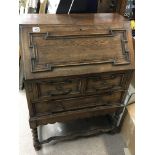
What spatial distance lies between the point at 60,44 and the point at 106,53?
0.32 metres

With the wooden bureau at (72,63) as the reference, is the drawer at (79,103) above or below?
below

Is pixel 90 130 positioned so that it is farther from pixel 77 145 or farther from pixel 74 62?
pixel 74 62

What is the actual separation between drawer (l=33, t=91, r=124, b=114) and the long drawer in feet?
0.17

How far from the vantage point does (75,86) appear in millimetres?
1284

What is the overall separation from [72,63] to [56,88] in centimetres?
20

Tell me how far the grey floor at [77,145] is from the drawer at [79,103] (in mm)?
423

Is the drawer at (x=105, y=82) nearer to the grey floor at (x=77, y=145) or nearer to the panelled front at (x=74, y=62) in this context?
the panelled front at (x=74, y=62)

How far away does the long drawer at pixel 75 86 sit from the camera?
47.4 inches

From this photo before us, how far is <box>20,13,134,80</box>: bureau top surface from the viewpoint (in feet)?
3.78

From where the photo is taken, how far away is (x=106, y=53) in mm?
1285

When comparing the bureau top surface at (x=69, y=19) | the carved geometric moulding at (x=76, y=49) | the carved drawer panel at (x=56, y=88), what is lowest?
the carved drawer panel at (x=56, y=88)

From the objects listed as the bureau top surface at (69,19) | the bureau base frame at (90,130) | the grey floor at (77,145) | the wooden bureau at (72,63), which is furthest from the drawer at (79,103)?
the bureau top surface at (69,19)

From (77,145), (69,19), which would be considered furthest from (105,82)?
(77,145)

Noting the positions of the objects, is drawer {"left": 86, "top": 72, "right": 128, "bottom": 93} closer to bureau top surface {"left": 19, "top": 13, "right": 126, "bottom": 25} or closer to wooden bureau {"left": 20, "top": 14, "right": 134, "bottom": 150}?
wooden bureau {"left": 20, "top": 14, "right": 134, "bottom": 150}
